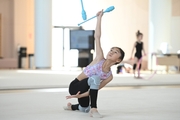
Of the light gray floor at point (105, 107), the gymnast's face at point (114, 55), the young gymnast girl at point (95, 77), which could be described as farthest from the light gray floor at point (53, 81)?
the gymnast's face at point (114, 55)

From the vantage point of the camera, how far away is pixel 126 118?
289 centimetres

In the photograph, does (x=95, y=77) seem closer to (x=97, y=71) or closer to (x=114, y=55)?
(x=97, y=71)

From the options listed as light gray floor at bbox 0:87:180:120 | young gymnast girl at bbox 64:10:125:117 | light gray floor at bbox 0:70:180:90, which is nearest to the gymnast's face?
young gymnast girl at bbox 64:10:125:117

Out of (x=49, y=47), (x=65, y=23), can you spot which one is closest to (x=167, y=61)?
(x=49, y=47)

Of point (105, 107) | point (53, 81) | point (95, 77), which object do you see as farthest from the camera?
point (53, 81)

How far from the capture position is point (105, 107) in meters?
3.53

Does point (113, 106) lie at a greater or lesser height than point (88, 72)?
lesser

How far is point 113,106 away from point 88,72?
25.7 inches

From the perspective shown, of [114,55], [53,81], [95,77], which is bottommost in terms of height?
[53,81]

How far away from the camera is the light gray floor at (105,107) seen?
2.94 m

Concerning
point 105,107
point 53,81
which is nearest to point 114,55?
point 105,107

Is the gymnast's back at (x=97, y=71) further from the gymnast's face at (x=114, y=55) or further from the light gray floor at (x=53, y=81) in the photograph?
the light gray floor at (x=53, y=81)

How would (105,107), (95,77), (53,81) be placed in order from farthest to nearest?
1. (53,81)
2. (105,107)
3. (95,77)

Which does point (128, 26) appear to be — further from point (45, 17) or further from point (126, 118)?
point (126, 118)
